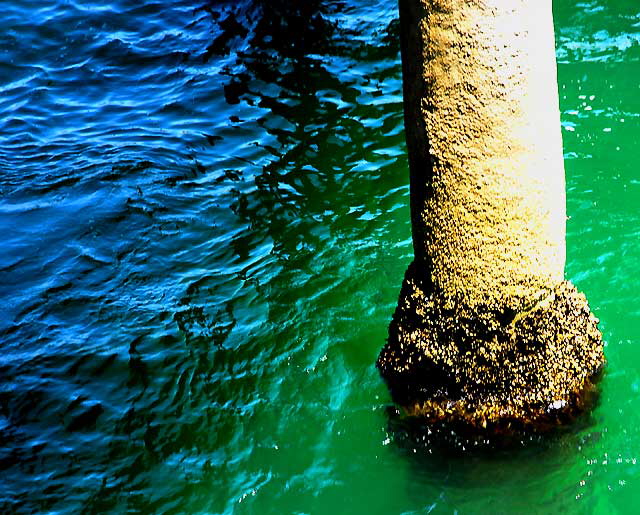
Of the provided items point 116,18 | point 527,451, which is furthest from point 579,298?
point 116,18

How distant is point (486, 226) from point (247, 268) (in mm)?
2970

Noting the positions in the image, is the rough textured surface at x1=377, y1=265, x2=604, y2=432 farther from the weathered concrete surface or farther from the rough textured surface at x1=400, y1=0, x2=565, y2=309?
the rough textured surface at x1=400, y1=0, x2=565, y2=309

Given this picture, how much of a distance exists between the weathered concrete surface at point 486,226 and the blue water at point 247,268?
45 cm

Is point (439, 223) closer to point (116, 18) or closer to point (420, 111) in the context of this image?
point (420, 111)

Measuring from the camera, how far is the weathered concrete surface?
158 inches

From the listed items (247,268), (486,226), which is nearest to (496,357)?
(486,226)

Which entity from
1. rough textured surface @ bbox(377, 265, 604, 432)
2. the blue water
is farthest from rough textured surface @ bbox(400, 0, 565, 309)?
the blue water

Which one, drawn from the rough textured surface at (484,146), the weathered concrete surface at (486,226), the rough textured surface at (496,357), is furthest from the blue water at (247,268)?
the rough textured surface at (484,146)

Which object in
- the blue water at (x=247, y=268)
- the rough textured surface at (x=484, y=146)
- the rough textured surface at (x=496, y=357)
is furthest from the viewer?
the blue water at (x=247, y=268)

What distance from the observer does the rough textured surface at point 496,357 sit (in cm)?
446

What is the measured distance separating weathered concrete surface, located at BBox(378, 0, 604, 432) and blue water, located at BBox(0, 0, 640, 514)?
0.45m

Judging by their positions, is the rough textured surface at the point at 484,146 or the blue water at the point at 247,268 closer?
the rough textured surface at the point at 484,146

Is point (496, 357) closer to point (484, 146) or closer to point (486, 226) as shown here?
point (486, 226)

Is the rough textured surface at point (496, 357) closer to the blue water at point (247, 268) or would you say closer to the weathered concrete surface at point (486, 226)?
the weathered concrete surface at point (486, 226)
